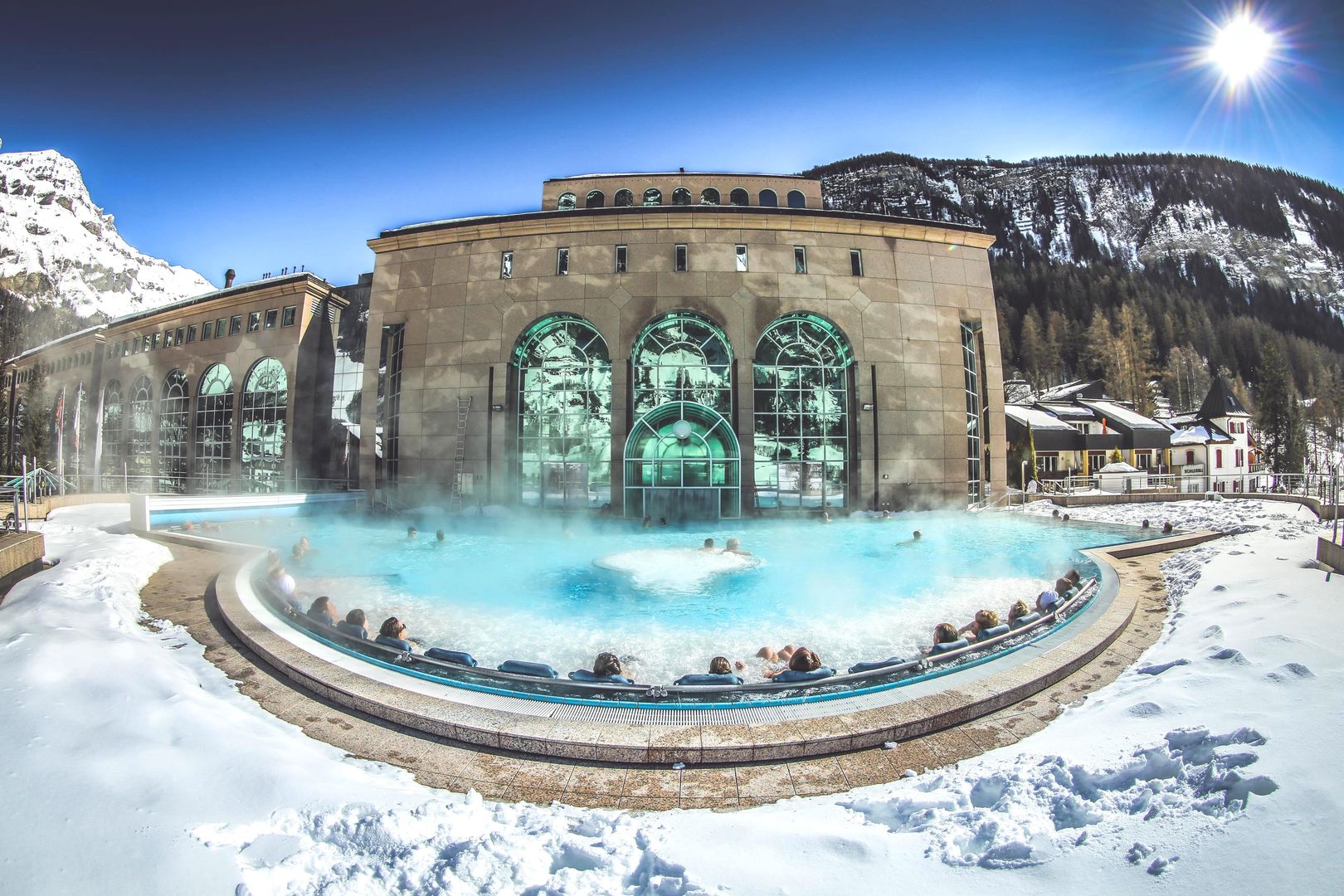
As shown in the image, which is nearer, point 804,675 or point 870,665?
point 804,675

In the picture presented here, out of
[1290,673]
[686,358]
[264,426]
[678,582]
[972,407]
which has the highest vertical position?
[686,358]

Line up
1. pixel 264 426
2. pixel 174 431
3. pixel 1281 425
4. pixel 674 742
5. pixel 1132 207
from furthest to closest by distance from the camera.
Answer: pixel 1132 207
pixel 1281 425
pixel 174 431
pixel 264 426
pixel 674 742

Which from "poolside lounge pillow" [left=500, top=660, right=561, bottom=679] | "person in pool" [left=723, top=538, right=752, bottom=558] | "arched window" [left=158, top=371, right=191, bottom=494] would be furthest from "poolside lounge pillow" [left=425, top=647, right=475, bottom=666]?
"arched window" [left=158, top=371, right=191, bottom=494]

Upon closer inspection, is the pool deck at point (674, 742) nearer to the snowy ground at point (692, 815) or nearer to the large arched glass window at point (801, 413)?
the snowy ground at point (692, 815)

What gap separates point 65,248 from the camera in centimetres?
15225

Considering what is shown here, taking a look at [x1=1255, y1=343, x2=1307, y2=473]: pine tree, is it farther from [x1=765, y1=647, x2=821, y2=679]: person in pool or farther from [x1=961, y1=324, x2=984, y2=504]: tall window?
[x1=765, y1=647, x2=821, y2=679]: person in pool

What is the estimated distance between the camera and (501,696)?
19.0 ft

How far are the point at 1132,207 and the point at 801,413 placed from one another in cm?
19933

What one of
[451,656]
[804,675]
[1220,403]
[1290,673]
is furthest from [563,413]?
[1220,403]

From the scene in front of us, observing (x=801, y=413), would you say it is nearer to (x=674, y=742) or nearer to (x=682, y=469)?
(x=682, y=469)

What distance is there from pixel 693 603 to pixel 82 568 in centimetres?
1144

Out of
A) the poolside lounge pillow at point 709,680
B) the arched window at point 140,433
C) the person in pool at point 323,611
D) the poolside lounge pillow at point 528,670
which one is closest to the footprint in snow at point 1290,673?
the poolside lounge pillow at point 709,680

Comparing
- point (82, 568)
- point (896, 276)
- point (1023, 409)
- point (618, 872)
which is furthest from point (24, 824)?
point (1023, 409)

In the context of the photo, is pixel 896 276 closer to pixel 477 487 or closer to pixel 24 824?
pixel 477 487
